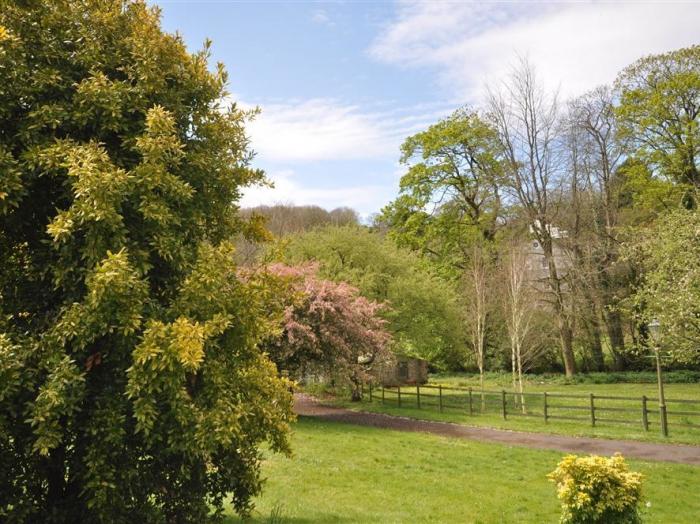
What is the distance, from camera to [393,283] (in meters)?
26.6

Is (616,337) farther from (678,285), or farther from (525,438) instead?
(678,285)

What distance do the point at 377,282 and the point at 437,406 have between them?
6.20 metres

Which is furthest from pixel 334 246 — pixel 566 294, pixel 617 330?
pixel 617 330

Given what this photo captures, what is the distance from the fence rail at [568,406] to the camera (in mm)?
19234

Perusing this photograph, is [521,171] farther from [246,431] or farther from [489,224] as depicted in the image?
[246,431]

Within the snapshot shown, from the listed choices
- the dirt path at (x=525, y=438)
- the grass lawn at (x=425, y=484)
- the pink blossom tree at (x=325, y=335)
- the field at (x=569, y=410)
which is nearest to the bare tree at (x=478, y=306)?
the field at (x=569, y=410)

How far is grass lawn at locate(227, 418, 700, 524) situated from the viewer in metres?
9.28

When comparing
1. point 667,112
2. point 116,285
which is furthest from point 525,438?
point 667,112

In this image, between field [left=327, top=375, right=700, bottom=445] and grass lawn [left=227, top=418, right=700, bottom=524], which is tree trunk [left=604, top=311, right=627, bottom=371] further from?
grass lawn [left=227, top=418, right=700, bottom=524]

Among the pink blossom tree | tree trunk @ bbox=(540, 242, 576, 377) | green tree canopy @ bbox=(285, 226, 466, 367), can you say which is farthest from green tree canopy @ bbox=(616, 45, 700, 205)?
the pink blossom tree

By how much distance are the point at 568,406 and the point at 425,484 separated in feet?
33.7

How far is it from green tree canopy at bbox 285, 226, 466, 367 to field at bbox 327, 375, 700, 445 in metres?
2.81

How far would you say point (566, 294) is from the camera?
3338 centimetres

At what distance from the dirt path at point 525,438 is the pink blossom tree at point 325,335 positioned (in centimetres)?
223
